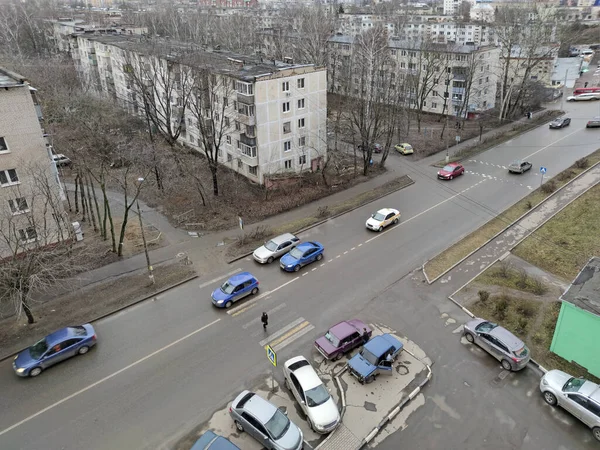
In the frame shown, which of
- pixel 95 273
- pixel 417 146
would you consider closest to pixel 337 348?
pixel 95 273

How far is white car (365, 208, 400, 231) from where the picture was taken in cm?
3120

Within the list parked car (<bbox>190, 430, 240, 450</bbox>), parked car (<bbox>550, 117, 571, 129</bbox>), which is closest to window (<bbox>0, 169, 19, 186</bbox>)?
parked car (<bbox>190, 430, 240, 450</bbox>)

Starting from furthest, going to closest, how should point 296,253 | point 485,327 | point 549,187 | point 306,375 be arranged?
1. point 549,187
2. point 296,253
3. point 485,327
4. point 306,375

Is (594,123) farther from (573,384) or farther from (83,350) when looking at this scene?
(83,350)

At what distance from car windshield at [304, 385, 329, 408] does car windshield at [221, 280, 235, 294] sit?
818 cm

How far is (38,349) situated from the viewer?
19250 millimetres

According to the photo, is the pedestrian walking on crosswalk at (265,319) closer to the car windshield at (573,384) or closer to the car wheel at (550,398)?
the car wheel at (550,398)

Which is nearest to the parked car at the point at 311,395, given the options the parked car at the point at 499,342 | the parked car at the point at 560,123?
the parked car at the point at 499,342

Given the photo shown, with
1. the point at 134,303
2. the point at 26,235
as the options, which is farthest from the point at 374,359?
the point at 26,235

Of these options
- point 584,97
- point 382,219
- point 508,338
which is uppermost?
point 584,97

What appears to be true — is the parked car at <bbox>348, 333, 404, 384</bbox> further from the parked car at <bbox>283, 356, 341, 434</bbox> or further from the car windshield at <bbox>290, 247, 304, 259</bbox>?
the car windshield at <bbox>290, 247, 304, 259</bbox>

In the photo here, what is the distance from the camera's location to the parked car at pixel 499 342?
18.7 metres

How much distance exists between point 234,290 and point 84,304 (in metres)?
8.56

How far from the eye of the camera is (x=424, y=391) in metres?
18.2
